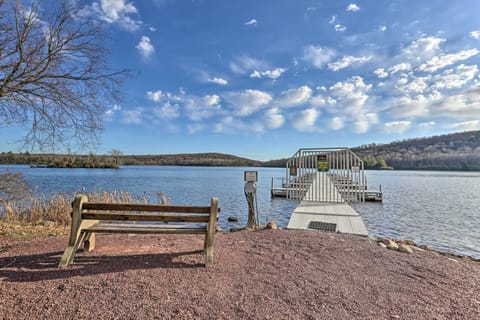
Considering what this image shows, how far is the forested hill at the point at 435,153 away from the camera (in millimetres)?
72500

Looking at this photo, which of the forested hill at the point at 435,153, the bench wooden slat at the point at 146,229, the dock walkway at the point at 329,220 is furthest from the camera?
the forested hill at the point at 435,153

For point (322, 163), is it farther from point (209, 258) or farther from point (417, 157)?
point (417, 157)

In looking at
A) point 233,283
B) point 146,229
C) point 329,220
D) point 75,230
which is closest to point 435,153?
point 329,220

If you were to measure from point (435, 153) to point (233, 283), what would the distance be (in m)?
102

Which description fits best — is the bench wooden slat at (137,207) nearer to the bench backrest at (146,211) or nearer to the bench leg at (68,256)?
the bench backrest at (146,211)

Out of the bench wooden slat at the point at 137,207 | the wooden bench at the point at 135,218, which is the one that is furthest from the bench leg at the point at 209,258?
the bench wooden slat at the point at 137,207

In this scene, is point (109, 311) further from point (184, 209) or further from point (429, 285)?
point (429, 285)

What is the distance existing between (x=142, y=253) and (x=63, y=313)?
1589 mm

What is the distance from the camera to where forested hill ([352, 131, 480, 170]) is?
238ft

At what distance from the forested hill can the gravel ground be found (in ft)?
245

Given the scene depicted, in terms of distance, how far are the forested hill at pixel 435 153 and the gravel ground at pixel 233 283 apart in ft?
245

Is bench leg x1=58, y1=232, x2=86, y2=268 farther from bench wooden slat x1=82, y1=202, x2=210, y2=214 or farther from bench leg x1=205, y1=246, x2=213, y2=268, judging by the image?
bench leg x1=205, y1=246, x2=213, y2=268

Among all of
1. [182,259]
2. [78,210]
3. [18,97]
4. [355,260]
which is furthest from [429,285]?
[18,97]

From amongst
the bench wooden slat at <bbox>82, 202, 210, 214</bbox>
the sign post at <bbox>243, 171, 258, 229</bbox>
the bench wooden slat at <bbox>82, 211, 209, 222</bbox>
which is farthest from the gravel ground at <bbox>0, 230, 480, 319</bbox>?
the sign post at <bbox>243, 171, 258, 229</bbox>
